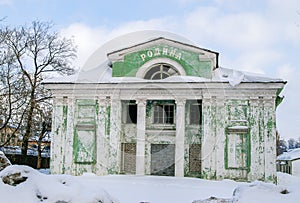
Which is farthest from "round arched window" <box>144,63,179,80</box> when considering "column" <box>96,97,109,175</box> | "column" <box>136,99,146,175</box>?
"column" <box>96,97,109,175</box>

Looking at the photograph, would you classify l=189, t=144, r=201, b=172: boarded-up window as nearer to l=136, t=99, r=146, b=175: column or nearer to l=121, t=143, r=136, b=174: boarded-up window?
l=136, t=99, r=146, b=175: column

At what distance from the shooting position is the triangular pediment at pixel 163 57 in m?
19.0

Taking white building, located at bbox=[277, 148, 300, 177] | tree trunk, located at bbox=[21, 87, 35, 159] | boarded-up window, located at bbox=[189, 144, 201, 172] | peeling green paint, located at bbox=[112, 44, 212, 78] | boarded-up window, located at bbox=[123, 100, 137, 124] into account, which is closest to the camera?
boarded-up window, located at bbox=[189, 144, 201, 172]

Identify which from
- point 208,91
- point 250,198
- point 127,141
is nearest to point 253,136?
point 208,91

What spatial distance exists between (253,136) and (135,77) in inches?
263

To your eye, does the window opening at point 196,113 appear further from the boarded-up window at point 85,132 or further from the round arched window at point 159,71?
the boarded-up window at point 85,132

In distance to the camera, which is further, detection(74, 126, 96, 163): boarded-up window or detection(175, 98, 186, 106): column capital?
detection(74, 126, 96, 163): boarded-up window

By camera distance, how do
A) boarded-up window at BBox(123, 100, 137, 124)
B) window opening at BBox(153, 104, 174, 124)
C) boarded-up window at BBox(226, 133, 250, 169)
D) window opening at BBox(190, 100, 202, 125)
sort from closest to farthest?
boarded-up window at BBox(226, 133, 250, 169) < window opening at BBox(190, 100, 202, 125) < window opening at BBox(153, 104, 174, 124) < boarded-up window at BBox(123, 100, 137, 124)

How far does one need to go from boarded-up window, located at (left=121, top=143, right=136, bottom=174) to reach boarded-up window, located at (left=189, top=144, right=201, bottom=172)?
2992 millimetres

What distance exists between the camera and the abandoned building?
18.0 metres

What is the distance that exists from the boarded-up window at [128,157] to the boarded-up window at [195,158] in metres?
2.99

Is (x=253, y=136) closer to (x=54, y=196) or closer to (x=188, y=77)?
(x=188, y=77)

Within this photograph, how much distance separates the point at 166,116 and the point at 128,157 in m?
3.01

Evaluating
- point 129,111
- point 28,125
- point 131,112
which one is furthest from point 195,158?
point 28,125
